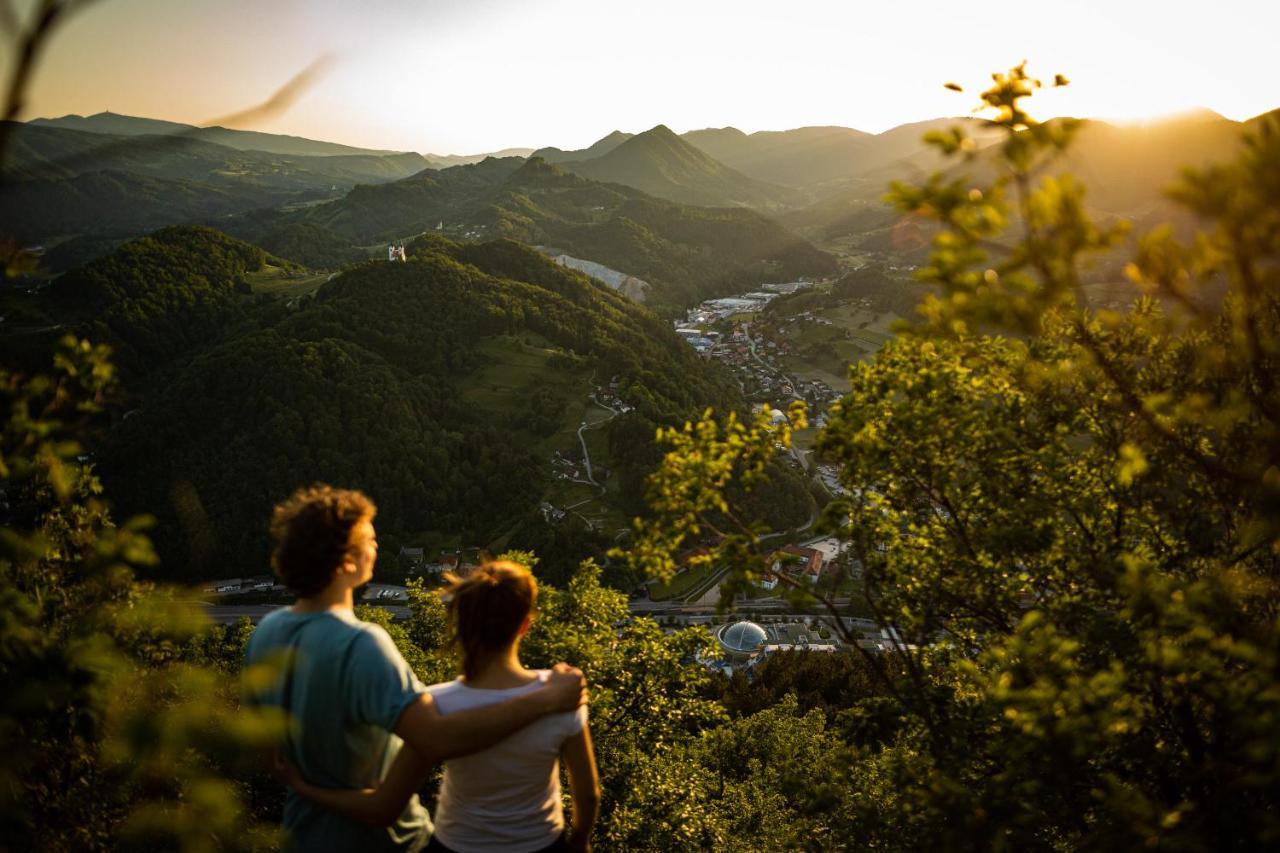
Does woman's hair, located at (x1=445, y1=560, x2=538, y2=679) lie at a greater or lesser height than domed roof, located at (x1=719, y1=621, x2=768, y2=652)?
greater

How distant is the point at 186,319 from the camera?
142 metres

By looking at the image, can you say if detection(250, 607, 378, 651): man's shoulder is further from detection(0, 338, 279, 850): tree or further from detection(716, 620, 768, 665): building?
detection(716, 620, 768, 665): building

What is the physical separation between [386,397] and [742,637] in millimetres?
67766

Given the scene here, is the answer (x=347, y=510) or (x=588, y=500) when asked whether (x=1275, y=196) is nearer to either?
(x=347, y=510)

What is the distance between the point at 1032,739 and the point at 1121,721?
2.52 feet

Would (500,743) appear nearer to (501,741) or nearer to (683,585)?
(501,741)

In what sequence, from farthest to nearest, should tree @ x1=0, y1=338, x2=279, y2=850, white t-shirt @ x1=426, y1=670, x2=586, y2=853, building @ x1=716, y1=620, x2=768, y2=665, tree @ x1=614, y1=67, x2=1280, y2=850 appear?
building @ x1=716, y1=620, x2=768, y2=665, white t-shirt @ x1=426, y1=670, x2=586, y2=853, tree @ x1=614, y1=67, x2=1280, y2=850, tree @ x1=0, y1=338, x2=279, y2=850

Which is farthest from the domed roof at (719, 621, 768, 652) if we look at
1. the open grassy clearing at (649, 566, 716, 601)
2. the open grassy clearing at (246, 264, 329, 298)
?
the open grassy clearing at (246, 264, 329, 298)

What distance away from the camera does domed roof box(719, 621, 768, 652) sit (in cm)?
5750

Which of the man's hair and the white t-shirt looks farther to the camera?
the white t-shirt

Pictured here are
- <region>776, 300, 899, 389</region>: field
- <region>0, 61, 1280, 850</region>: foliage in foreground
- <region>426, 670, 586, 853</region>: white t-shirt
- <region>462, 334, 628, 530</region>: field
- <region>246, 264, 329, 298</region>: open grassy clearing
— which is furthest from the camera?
<region>246, 264, 329, 298</region>: open grassy clearing

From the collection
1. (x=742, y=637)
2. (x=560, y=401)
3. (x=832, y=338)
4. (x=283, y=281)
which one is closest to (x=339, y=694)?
(x=742, y=637)

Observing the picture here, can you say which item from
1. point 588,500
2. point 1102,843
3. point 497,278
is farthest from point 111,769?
point 497,278

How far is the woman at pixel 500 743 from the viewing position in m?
3.34
